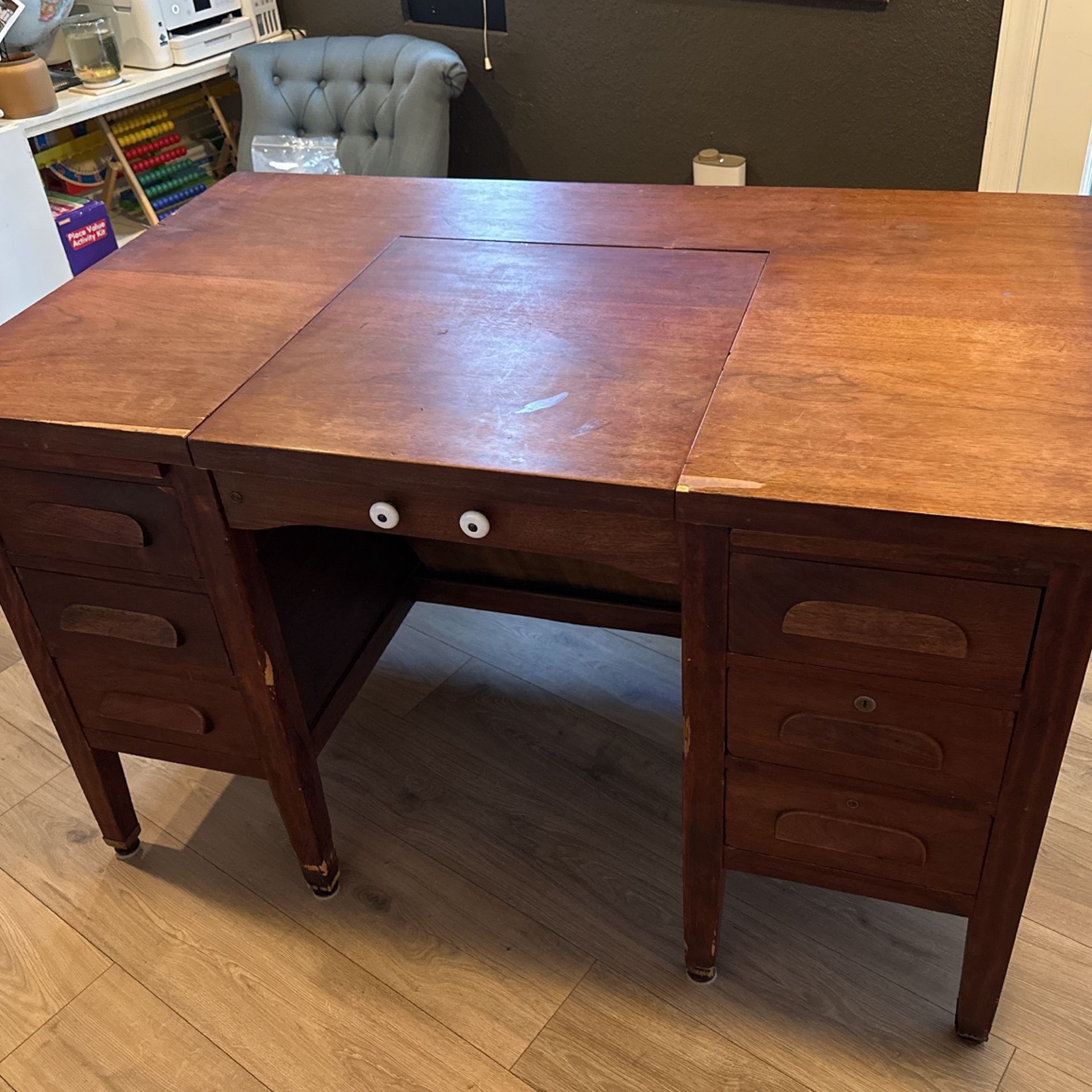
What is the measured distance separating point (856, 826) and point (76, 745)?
1.11m

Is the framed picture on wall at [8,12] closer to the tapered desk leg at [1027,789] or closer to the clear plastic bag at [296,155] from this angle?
the clear plastic bag at [296,155]

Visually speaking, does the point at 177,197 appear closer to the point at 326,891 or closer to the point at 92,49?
the point at 92,49

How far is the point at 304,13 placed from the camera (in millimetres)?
3160

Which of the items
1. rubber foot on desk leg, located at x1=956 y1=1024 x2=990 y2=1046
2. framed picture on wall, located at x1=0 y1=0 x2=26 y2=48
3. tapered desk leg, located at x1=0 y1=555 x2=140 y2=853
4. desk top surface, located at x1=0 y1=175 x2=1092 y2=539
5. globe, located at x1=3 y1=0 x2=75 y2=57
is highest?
framed picture on wall, located at x1=0 y1=0 x2=26 y2=48

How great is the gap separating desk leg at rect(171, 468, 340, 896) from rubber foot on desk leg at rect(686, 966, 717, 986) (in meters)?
0.55

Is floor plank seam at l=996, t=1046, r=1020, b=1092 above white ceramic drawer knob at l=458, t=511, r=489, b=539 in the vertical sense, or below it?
below

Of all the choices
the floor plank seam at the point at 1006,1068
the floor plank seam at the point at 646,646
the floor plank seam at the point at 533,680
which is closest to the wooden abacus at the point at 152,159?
the floor plank seam at the point at 533,680

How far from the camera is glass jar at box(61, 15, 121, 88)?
8.62 feet

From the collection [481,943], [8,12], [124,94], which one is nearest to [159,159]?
[124,94]

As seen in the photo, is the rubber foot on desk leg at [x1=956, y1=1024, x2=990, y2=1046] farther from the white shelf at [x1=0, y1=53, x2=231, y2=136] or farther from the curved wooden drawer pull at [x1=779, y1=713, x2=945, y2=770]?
the white shelf at [x1=0, y1=53, x2=231, y2=136]

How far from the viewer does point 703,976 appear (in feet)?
5.05

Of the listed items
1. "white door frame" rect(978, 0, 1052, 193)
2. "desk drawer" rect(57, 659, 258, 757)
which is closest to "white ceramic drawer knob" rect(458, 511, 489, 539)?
"desk drawer" rect(57, 659, 258, 757)

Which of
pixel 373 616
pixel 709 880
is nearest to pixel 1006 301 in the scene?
pixel 709 880

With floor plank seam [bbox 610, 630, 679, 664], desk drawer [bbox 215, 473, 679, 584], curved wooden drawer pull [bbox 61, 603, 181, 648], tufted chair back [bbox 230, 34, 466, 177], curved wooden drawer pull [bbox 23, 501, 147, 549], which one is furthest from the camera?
tufted chair back [bbox 230, 34, 466, 177]
